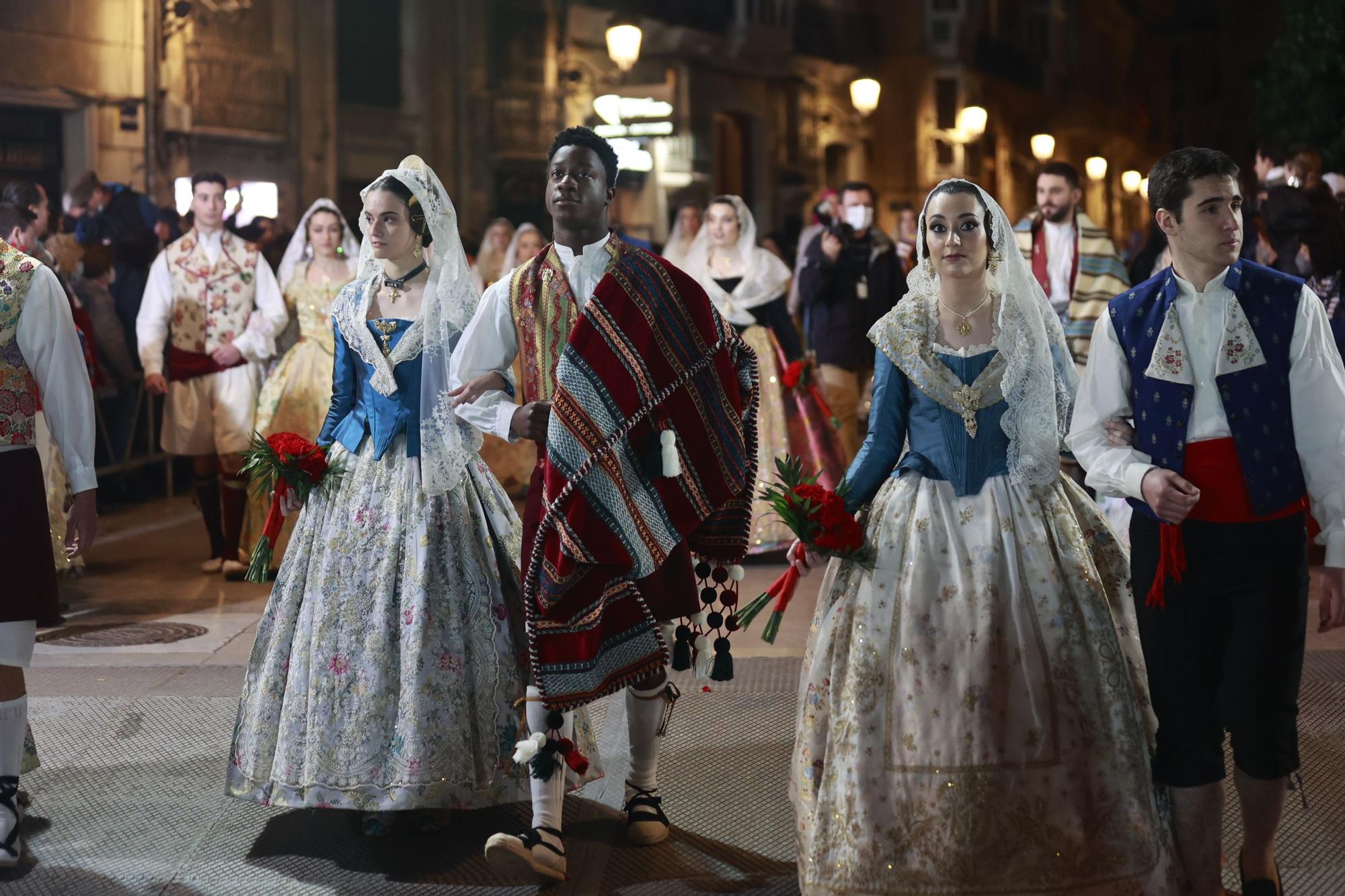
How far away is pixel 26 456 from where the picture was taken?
13.6 feet

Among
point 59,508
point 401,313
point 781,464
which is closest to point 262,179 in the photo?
point 59,508

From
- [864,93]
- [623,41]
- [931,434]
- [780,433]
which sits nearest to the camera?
[931,434]

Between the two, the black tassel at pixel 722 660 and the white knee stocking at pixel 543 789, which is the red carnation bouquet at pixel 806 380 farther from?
the white knee stocking at pixel 543 789

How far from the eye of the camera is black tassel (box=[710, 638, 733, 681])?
4.13 metres

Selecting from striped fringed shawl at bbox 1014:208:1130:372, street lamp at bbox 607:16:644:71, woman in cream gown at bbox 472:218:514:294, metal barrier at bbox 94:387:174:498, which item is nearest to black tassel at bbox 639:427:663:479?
striped fringed shawl at bbox 1014:208:1130:372

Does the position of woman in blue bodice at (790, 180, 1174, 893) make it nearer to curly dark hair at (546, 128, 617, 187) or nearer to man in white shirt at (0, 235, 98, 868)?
curly dark hair at (546, 128, 617, 187)

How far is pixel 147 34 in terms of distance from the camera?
45.2 ft

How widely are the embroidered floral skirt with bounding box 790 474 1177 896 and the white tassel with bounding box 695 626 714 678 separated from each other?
1.71 feet

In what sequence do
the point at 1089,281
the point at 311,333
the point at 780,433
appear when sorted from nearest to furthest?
the point at 1089,281 < the point at 311,333 < the point at 780,433

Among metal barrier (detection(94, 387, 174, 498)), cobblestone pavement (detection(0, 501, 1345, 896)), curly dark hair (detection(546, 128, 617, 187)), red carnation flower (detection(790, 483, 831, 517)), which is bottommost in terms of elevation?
cobblestone pavement (detection(0, 501, 1345, 896))

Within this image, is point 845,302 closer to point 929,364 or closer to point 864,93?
point 929,364

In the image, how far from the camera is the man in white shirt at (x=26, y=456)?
409 cm

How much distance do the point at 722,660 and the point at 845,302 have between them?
17.7 ft

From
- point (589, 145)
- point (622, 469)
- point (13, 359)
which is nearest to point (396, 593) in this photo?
point (622, 469)
